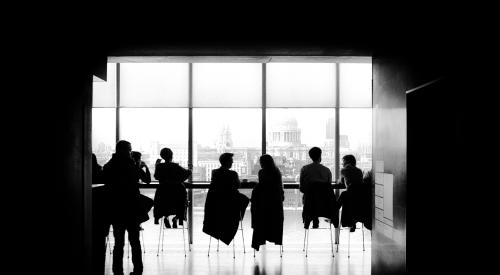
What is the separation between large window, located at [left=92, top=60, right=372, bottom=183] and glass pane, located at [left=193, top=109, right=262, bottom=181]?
0.05ft

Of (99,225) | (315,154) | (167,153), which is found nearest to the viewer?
(99,225)

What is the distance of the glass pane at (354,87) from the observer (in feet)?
24.9

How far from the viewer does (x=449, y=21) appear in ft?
10.4

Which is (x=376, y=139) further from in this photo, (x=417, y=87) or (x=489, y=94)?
(x=489, y=94)

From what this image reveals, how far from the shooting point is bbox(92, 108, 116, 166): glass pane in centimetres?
770

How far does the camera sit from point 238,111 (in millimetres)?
7695

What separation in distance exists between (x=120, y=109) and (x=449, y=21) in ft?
18.1

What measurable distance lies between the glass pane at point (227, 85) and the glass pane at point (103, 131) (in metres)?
1.30

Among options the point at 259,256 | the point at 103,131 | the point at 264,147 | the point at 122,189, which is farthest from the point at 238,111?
the point at 122,189

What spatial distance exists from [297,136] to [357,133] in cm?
90

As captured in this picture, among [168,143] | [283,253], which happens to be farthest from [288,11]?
[168,143]

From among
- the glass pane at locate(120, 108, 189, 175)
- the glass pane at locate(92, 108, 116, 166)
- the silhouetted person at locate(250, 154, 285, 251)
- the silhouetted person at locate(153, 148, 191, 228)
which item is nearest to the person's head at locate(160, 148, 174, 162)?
the silhouetted person at locate(153, 148, 191, 228)

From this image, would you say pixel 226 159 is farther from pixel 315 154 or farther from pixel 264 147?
pixel 264 147

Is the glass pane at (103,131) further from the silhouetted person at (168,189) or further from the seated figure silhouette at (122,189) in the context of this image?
the seated figure silhouette at (122,189)
